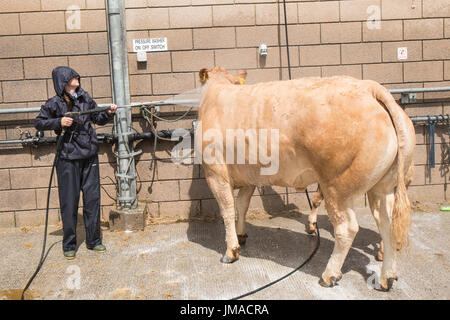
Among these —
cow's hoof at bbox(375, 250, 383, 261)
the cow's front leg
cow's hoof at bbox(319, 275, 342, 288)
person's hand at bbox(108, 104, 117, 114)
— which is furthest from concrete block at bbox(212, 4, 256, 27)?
cow's hoof at bbox(319, 275, 342, 288)

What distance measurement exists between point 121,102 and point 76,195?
1332 mm

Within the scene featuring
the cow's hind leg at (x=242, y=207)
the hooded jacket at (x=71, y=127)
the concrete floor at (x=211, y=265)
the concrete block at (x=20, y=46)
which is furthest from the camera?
the concrete block at (x=20, y=46)

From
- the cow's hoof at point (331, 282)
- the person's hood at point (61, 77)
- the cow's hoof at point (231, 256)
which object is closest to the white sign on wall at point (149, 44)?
the person's hood at point (61, 77)

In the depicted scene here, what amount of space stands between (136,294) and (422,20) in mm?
4685

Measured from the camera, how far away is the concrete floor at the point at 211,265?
3.23 metres

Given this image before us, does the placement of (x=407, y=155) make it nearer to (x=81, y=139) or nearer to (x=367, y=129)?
(x=367, y=129)

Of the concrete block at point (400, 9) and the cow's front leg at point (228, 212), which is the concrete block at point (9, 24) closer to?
the cow's front leg at point (228, 212)

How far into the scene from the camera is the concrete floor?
323 cm

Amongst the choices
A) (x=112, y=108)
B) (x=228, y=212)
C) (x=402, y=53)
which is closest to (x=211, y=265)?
(x=228, y=212)

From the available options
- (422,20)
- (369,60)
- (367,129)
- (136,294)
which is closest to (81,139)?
(136,294)

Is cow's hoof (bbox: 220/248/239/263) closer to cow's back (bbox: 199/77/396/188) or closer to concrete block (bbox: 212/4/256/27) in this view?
cow's back (bbox: 199/77/396/188)

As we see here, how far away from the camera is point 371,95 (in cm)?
303

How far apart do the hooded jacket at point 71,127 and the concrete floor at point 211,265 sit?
3.47 feet

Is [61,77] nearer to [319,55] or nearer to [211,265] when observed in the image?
[211,265]
